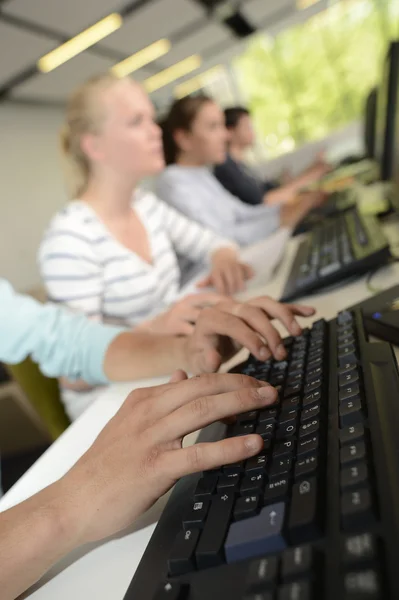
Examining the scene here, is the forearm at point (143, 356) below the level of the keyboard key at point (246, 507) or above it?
below

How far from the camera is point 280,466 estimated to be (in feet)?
0.89

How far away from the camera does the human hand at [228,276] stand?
90cm

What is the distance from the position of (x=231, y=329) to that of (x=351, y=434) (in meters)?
0.24

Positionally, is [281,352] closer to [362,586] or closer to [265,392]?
[265,392]

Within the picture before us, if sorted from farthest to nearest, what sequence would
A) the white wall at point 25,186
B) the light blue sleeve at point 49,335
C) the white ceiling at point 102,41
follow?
the white wall at point 25,186, the white ceiling at point 102,41, the light blue sleeve at point 49,335

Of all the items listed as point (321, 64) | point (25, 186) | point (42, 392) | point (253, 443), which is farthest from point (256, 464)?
point (321, 64)

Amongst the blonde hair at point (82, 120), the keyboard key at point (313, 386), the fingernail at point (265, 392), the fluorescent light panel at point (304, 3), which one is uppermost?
the fluorescent light panel at point (304, 3)

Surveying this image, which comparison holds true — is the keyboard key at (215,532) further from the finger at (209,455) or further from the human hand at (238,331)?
the human hand at (238,331)

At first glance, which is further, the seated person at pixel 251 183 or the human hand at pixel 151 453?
the seated person at pixel 251 183

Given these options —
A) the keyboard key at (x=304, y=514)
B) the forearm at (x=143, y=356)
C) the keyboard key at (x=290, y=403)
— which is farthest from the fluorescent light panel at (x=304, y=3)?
the keyboard key at (x=304, y=514)

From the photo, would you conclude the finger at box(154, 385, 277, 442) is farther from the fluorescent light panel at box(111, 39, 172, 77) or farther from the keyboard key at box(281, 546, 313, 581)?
the fluorescent light panel at box(111, 39, 172, 77)

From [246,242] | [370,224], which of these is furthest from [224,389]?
[246,242]

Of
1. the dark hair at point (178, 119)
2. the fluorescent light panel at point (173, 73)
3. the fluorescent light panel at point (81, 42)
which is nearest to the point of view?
the dark hair at point (178, 119)

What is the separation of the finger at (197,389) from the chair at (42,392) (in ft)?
2.12
